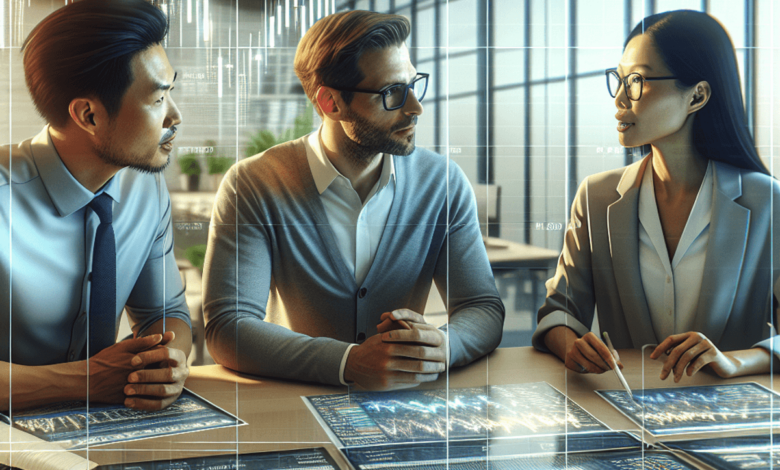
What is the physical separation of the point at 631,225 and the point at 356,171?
820 mm

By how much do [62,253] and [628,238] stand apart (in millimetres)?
1602

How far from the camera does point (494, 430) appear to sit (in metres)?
1.70

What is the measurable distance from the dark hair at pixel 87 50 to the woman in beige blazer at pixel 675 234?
130cm

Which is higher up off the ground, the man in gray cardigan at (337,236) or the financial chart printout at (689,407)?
the man in gray cardigan at (337,236)

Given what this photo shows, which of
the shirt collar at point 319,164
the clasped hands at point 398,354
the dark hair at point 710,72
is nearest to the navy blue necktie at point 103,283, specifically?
the shirt collar at point 319,164

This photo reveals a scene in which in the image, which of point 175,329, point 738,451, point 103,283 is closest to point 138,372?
point 175,329

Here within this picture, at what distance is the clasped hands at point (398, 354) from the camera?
1.61 m

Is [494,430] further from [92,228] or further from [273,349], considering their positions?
[92,228]

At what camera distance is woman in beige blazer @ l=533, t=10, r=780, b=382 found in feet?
5.49

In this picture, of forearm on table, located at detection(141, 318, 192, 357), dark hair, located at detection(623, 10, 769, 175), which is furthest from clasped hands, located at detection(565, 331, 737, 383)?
forearm on table, located at detection(141, 318, 192, 357)

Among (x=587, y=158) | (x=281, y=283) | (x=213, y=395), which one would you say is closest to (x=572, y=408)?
(x=587, y=158)

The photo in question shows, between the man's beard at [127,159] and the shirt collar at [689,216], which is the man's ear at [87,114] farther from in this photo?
the shirt collar at [689,216]

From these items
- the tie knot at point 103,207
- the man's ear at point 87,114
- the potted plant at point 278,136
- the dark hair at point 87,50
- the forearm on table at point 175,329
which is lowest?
the forearm on table at point 175,329

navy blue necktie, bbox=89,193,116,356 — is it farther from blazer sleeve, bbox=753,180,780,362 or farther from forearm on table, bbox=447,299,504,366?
blazer sleeve, bbox=753,180,780,362
